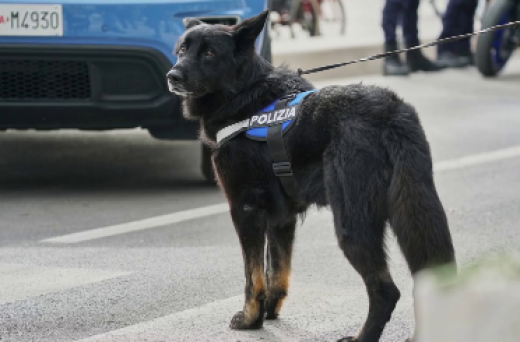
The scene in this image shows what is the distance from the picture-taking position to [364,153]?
375cm

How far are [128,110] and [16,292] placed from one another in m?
2.19

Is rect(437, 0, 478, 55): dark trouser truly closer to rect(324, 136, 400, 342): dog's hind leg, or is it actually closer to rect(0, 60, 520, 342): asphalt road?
rect(0, 60, 520, 342): asphalt road

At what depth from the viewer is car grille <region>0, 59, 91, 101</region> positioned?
670cm

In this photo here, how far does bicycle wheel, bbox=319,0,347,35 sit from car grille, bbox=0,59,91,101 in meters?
10.9

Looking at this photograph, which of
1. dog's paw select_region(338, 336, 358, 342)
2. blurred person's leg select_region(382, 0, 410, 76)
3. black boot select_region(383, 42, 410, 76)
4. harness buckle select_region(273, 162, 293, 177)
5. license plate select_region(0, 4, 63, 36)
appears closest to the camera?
dog's paw select_region(338, 336, 358, 342)

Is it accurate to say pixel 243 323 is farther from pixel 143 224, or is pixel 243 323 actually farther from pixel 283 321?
pixel 143 224

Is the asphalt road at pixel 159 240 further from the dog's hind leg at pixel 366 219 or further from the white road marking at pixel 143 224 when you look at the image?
the dog's hind leg at pixel 366 219

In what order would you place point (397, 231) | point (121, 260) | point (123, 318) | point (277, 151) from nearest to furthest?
point (397, 231) → point (277, 151) → point (123, 318) → point (121, 260)

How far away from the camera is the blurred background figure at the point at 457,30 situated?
42.9ft

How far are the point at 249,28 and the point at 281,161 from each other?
0.63 meters

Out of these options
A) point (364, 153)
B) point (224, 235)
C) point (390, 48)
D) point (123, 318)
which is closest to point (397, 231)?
point (364, 153)

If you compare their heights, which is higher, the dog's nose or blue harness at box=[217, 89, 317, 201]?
the dog's nose

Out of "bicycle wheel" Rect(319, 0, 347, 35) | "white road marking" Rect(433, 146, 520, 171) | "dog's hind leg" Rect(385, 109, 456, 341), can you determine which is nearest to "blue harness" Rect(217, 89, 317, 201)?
"dog's hind leg" Rect(385, 109, 456, 341)

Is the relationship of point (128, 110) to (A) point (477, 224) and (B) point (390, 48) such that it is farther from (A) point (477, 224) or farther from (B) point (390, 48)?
(B) point (390, 48)
